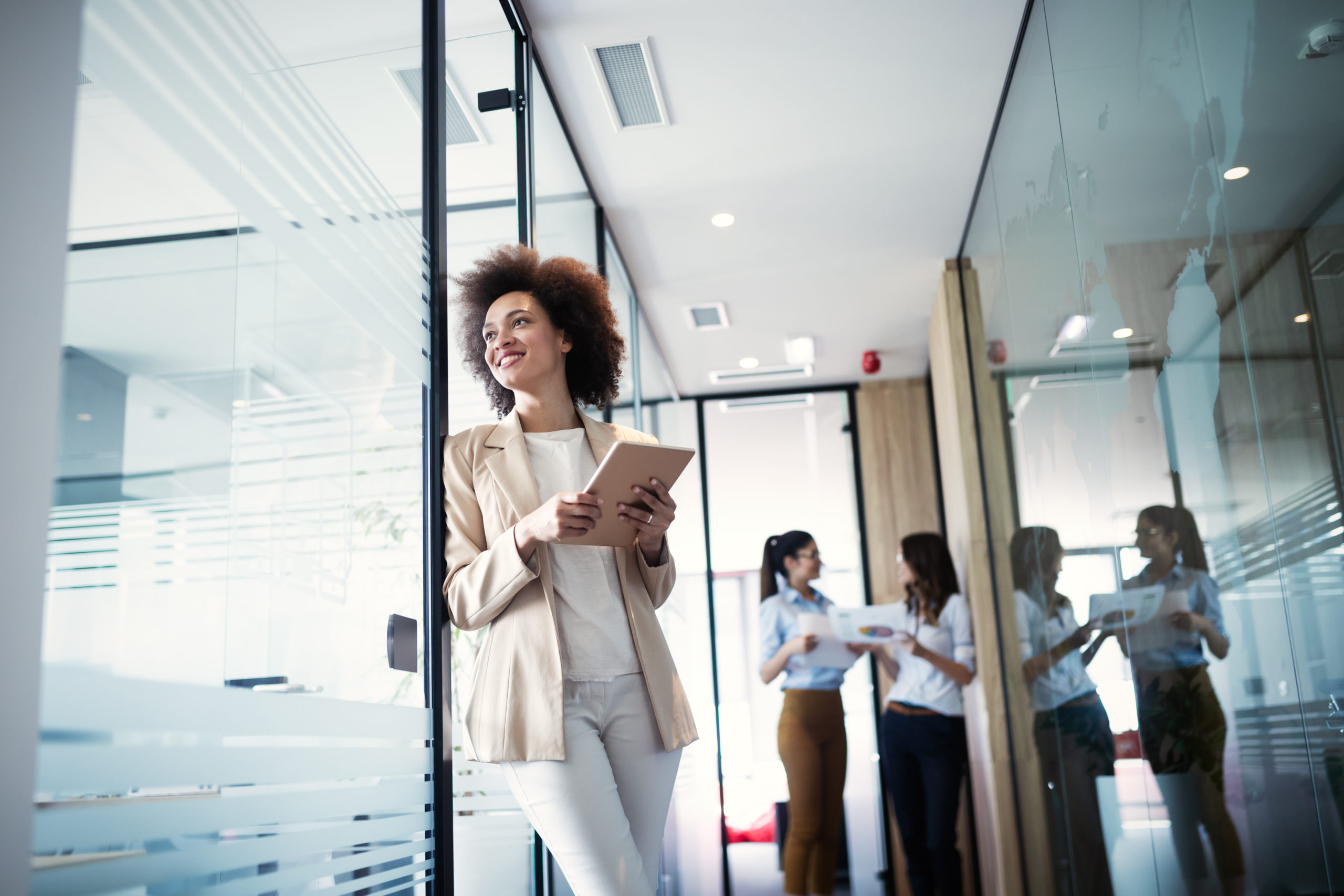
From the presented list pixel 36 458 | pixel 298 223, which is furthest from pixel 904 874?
pixel 36 458

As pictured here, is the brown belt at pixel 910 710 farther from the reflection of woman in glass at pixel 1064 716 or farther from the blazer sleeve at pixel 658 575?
the blazer sleeve at pixel 658 575

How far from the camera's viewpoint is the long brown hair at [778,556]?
5066mm

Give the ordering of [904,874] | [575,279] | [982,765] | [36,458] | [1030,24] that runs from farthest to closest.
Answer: [904,874] → [982,765] → [1030,24] → [575,279] → [36,458]

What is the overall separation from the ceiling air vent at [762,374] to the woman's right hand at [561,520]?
4418 millimetres

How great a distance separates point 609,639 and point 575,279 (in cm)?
82

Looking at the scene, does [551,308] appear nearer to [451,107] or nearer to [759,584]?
[451,107]

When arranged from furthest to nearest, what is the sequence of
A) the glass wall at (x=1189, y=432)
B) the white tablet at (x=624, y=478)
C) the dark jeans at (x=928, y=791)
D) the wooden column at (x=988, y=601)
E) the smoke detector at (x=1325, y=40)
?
the dark jeans at (x=928, y=791) → the wooden column at (x=988, y=601) → the white tablet at (x=624, y=478) → the glass wall at (x=1189, y=432) → the smoke detector at (x=1325, y=40)

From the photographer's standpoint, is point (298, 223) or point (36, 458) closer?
point (36, 458)

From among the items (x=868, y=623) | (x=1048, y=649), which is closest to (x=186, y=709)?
(x=1048, y=649)

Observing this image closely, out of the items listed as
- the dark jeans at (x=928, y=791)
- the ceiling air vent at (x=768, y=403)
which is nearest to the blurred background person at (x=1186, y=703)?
the dark jeans at (x=928, y=791)

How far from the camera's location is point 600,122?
3.37 metres

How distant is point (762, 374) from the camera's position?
598 centimetres

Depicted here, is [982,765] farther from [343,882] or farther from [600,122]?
[343,882]

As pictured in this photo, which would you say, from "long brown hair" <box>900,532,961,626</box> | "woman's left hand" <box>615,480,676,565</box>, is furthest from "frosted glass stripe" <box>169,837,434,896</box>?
"long brown hair" <box>900,532,961,626</box>
